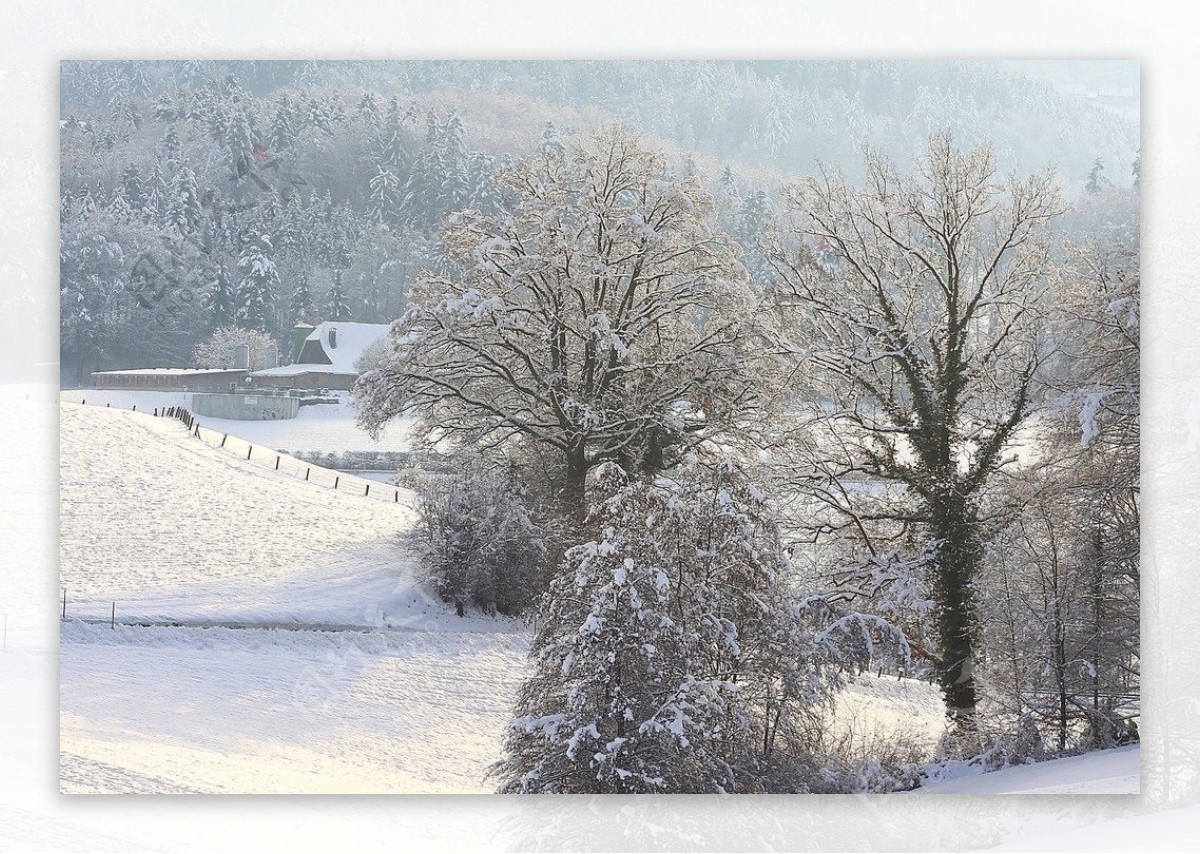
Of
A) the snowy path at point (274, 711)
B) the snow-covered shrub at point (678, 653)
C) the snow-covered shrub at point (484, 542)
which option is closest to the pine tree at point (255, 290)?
the snow-covered shrub at point (484, 542)

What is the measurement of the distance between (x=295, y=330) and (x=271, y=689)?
65.3 inches

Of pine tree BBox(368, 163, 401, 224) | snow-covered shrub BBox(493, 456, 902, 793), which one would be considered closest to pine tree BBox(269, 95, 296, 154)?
pine tree BBox(368, 163, 401, 224)

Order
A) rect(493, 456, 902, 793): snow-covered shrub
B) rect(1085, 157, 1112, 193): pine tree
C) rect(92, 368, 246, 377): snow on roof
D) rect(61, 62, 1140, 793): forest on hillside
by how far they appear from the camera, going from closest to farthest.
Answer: rect(493, 456, 902, 793): snow-covered shrub → rect(61, 62, 1140, 793): forest on hillside → rect(92, 368, 246, 377): snow on roof → rect(1085, 157, 1112, 193): pine tree

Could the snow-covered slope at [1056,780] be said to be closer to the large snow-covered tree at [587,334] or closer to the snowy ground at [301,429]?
the large snow-covered tree at [587,334]

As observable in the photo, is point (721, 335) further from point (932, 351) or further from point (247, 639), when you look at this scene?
point (247, 639)

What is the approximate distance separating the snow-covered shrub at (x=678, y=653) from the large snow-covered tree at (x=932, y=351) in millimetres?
508

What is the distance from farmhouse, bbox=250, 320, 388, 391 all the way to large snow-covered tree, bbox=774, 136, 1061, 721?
1968 millimetres

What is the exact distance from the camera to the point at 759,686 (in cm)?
584

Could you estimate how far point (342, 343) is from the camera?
19.6 ft

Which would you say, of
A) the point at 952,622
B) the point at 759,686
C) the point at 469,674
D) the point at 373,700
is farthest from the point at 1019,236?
the point at 373,700

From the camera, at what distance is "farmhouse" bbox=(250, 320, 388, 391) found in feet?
19.5

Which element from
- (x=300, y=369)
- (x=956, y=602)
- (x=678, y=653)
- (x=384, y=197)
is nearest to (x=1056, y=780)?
(x=956, y=602)

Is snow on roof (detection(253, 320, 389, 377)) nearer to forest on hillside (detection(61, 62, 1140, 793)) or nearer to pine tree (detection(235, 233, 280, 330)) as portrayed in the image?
forest on hillside (detection(61, 62, 1140, 793))

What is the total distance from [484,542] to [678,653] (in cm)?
102
